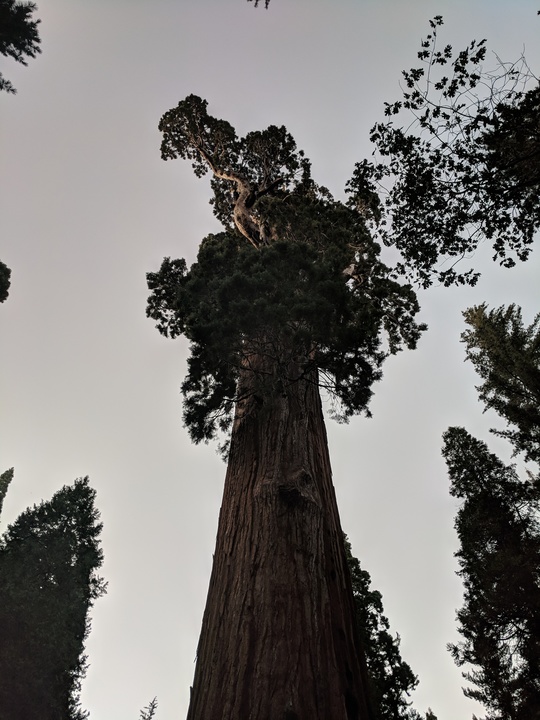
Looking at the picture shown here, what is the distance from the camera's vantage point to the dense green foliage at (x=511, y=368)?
12719 mm

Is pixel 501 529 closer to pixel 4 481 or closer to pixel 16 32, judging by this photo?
pixel 16 32

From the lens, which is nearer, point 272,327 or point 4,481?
point 272,327

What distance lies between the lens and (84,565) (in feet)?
52.4

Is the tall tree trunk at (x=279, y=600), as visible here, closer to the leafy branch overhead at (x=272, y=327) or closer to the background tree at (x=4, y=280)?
the leafy branch overhead at (x=272, y=327)

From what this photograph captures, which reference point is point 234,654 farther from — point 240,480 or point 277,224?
point 277,224

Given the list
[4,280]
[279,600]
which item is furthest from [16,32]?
[279,600]

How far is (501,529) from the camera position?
12.0 metres

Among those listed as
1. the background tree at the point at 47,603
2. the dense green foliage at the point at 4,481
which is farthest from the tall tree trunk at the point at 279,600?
the dense green foliage at the point at 4,481

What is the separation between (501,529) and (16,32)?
17551 mm

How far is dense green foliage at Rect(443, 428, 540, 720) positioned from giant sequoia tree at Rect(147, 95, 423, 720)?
6.38 meters

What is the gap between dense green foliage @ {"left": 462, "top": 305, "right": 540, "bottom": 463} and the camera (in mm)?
12719

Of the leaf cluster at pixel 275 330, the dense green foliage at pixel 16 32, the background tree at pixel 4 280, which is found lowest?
the leaf cluster at pixel 275 330

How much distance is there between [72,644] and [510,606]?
1461cm

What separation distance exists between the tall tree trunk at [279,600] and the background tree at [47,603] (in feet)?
46.8
